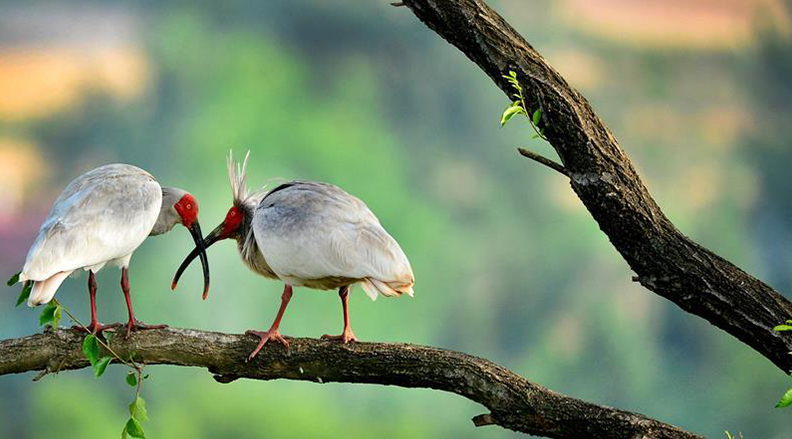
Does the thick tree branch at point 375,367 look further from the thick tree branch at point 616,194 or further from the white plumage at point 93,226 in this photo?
the thick tree branch at point 616,194

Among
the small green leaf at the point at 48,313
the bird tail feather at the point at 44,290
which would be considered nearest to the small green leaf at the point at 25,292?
the bird tail feather at the point at 44,290

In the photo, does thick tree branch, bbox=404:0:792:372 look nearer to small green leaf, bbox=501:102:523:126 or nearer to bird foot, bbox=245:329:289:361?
small green leaf, bbox=501:102:523:126

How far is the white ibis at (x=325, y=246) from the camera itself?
120 inches

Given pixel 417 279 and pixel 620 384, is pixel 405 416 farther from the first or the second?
pixel 620 384

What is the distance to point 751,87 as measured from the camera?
222 inches

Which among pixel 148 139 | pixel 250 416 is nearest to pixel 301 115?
pixel 148 139

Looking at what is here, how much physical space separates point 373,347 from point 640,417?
0.74 meters

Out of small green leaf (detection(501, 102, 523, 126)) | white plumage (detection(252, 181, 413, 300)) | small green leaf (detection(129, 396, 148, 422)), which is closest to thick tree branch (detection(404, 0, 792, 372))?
small green leaf (detection(501, 102, 523, 126))

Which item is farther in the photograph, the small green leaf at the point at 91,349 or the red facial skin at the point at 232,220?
the red facial skin at the point at 232,220

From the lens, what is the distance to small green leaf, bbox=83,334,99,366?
2.85 metres

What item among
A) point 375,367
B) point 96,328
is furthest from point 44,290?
point 375,367

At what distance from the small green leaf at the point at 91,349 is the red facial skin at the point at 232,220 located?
2.50ft

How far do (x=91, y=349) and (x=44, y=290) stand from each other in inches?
9.3

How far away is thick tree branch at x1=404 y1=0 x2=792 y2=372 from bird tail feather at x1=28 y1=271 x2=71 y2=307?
1.23m
